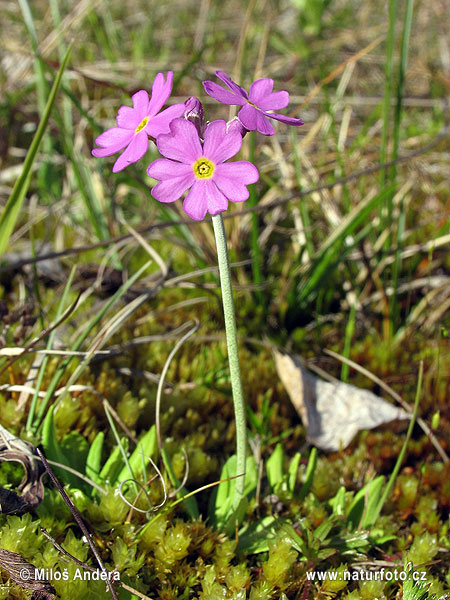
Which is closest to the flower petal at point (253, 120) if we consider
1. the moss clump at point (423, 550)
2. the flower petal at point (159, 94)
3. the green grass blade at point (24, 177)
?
the flower petal at point (159, 94)

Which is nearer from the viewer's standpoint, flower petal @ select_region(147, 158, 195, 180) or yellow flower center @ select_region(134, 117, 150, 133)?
flower petal @ select_region(147, 158, 195, 180)

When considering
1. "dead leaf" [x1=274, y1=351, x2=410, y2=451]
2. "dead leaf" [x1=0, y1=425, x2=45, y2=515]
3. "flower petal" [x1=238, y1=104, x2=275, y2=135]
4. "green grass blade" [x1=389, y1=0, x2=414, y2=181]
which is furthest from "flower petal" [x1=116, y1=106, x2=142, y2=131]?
"green grass blade" [x1=389, y1=0, x2=414, y2=181]

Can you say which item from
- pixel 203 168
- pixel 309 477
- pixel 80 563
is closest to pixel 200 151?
pixel 203 168

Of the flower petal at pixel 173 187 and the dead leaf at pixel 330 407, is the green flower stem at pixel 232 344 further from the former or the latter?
the dead leaf at pixel 330 407

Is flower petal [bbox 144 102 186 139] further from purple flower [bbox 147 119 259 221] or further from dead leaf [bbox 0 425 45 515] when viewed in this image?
dead leaf [bbox 0 425 45 515]

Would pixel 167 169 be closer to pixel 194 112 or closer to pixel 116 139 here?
pixel 194 112

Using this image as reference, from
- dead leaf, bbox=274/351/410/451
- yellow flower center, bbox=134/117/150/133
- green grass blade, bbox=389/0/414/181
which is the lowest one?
dead leaf, bbox=274/351/410/451
